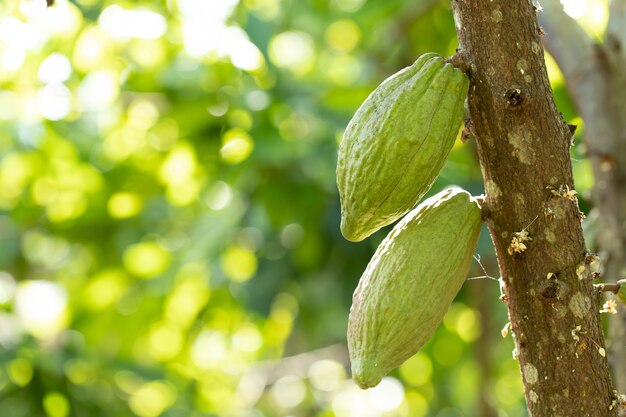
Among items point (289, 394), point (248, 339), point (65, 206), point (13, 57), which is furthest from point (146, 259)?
point (289, 394)

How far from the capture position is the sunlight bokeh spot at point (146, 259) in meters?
4.16

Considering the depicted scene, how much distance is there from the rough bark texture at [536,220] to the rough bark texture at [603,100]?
89 centimetres

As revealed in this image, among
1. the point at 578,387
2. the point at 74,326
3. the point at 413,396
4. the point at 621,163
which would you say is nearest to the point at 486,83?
the point at 578,387

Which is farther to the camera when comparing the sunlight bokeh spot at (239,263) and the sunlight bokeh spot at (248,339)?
the sunlight bokeh spot at (248,339)

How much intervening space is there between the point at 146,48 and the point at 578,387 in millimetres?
3550

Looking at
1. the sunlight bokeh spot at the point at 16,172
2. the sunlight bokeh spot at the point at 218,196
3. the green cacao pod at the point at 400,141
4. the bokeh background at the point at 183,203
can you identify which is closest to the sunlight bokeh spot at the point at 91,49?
the bokeh background at the point at 183,203

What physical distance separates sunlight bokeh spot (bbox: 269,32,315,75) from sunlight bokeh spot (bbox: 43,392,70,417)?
7.87ft

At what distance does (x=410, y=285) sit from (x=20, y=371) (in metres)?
2.58

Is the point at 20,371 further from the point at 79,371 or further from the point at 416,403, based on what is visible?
the point at 416,403

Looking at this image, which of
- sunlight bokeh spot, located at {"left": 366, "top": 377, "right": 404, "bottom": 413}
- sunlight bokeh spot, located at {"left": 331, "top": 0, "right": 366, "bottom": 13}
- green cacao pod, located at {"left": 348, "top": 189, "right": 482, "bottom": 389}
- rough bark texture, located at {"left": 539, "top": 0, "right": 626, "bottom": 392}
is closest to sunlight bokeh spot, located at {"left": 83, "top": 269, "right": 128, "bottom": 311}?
sunlight bokeh spot, located at {"left": 366, "top": 377, "right": 404, "bottom": 413}

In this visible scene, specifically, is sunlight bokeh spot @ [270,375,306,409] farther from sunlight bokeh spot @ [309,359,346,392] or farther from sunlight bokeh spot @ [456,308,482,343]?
sunlight bokeh spot @ [456,308,482,343]

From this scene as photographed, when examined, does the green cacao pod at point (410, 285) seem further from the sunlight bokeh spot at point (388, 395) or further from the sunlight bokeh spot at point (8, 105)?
the sunlight bokeh spot at point (388, 395)

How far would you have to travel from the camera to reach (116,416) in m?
3.50

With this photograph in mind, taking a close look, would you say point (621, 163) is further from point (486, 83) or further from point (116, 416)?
point (116, 416)
